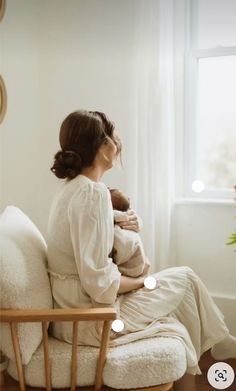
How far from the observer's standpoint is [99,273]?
1328 mm

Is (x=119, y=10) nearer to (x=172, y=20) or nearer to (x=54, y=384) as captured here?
(x=172, y=20)

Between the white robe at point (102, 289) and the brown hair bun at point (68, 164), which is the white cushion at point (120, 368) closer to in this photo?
the white robe at point (102, 289)

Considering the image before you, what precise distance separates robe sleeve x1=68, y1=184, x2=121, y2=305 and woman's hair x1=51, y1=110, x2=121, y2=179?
13cm

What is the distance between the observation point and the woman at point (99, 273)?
4.40 ft

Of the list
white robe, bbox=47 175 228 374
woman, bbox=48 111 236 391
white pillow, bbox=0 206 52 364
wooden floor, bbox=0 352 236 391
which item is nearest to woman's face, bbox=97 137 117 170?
woman, bbox=48 111 236 391

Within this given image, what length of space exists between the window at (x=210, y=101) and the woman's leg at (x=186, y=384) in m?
1.02

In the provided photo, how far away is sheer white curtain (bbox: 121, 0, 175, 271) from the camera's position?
213 centimetres

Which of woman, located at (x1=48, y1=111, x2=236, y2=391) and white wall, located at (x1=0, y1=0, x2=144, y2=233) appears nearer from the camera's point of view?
woman, located at (x1=48, y1=111, x2=236, y2=391)

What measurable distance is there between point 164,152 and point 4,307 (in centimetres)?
119

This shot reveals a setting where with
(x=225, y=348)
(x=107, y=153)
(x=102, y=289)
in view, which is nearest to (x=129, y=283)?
(x=102, y=289)

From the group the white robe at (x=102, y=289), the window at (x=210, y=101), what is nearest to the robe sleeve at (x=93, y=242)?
the white robe at (x=102, y=289)

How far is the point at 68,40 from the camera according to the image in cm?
234
